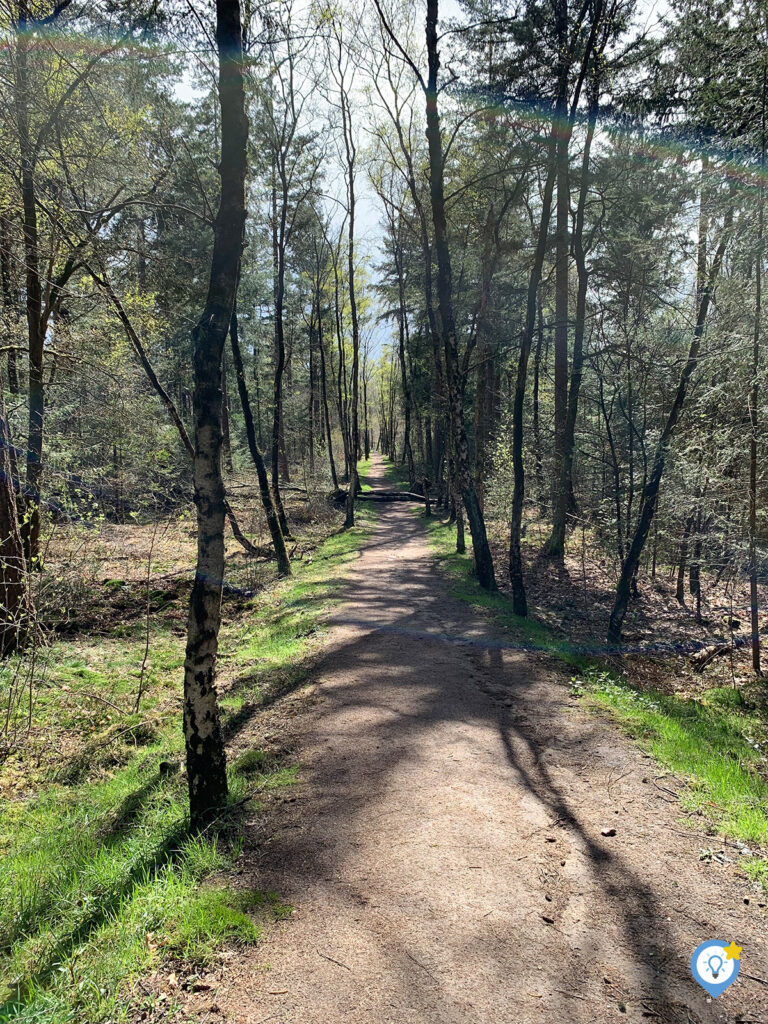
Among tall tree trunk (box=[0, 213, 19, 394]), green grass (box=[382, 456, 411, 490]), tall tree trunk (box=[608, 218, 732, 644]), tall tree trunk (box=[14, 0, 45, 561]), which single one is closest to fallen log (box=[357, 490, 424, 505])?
green grass (box=[382, 456, 411, 490])

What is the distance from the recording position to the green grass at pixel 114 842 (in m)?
2.73

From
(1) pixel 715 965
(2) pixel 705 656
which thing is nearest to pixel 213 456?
(1) pixel 715 965

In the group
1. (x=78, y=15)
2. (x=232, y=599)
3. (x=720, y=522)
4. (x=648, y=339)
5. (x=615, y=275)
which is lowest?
(x=232, y=599)

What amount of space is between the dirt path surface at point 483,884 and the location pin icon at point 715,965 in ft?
0.13

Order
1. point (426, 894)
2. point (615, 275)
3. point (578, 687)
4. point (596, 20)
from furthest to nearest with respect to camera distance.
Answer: point (615, 275) → point (596, 20) → point (578, 687) → point (426, 894)

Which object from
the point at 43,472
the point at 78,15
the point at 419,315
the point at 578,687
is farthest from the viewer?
the point at 419,315

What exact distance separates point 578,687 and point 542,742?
154cm

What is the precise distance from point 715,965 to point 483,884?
3.93 ft

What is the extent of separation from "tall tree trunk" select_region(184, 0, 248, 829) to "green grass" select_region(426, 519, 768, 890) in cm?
372

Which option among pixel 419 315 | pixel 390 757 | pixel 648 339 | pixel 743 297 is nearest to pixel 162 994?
pixel 390 757

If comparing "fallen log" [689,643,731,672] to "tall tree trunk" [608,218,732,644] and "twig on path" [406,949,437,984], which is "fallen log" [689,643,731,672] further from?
"twig on path" [406,949,437,984]

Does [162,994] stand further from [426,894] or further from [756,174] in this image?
[756,174]

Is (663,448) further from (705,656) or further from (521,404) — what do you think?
(705,656)

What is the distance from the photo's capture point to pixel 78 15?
7.66 metres
